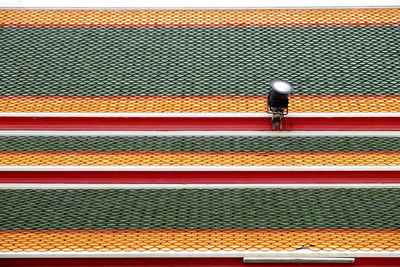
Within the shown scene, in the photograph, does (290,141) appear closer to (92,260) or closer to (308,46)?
(308,46)

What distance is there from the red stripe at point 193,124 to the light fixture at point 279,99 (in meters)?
0.14

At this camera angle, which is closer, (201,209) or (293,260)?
(293,260)

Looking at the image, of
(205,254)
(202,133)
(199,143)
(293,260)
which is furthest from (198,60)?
(293,260)

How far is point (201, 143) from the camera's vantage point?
9.58m

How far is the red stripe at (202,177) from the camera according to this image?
9.21 m

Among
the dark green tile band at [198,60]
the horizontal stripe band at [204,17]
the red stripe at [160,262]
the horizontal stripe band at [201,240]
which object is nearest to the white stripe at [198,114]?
the dark green tile band at [198,60]

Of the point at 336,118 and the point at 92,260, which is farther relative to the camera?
the point at 336,118

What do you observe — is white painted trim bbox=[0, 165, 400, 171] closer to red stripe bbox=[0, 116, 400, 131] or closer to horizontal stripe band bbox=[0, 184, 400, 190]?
horizontal stripe band bbox=[0, 184, 400, 190]

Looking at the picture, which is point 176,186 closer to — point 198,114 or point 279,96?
point 198,114

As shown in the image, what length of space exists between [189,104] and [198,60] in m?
0.97

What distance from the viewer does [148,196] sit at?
9.19 meters

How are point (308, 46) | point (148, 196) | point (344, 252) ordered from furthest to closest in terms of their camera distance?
point (308, 46) → point (148, 196) → point (344, 252)

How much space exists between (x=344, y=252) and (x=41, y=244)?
4087 millimetres

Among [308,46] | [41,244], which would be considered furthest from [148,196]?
[308,46]
